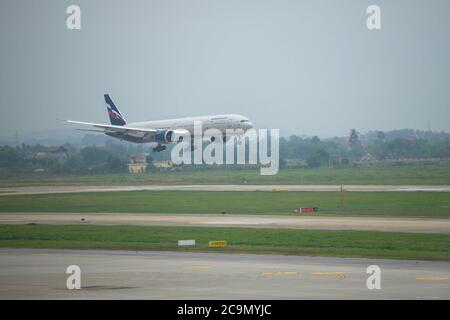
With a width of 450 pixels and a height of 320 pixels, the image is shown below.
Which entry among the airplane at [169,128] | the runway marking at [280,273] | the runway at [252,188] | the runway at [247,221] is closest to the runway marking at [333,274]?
the runway marking at [280,273]

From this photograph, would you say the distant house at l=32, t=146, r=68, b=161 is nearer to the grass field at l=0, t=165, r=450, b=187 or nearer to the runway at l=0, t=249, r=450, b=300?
the grass field at l=0, t=165, r=450, b=187

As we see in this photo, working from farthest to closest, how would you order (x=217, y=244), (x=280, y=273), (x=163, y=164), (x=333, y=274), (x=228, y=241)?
(x=163, y=164), (x=228, y=241), (x=217, y=244), (x=280, y=273), (x=333, y=274)

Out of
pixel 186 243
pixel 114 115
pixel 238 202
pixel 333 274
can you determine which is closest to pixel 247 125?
pixel 114 115

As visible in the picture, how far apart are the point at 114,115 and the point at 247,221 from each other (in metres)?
89.9

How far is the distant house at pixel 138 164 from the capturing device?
13475 centimetres

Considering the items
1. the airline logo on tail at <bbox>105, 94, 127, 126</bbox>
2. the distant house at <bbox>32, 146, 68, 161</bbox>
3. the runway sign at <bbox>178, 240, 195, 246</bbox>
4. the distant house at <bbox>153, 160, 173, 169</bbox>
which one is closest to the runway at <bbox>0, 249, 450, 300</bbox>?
the runway sign at <bbox>178, 240, 195, 246</bbox>

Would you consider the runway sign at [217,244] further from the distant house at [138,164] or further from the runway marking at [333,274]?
the distant house at [138,164]

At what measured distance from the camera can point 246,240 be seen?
4675 centimetres

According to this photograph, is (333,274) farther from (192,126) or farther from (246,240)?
(192,126)

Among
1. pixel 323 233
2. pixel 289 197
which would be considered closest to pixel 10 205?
pixel 289 197

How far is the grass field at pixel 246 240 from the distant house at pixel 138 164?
3113 inches

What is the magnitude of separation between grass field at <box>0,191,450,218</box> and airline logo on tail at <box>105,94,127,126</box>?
54.7m

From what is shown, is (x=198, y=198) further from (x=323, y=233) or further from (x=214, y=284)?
(x=214, y=284)

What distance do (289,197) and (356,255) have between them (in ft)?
134
